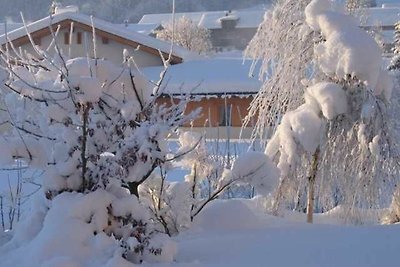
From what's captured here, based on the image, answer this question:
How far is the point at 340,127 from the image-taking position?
26.4ft

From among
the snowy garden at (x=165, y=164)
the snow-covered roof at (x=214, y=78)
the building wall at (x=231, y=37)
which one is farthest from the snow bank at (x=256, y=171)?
the building wall at (x=231, y=37)

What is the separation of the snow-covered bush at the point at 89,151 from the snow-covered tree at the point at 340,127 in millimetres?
2666

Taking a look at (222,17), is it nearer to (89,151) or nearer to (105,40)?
(105,40)

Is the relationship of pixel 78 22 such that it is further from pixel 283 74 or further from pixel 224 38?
pixel 224 38

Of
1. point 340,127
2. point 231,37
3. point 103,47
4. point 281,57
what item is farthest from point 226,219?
point 231,37

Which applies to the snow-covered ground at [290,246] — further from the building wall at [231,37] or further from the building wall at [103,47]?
the building wall at [231,37]

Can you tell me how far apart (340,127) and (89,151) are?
12.6ft

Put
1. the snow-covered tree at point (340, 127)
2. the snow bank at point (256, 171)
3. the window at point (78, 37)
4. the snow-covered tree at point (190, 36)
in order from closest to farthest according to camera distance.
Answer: the snow bank at point (256, 171) < the snow-covered tree at point (340, 127) < the window at point (78, 37) < the snow-covered tree at point (190, 36)

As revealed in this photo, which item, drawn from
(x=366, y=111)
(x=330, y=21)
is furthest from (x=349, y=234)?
(x=330, y=21)

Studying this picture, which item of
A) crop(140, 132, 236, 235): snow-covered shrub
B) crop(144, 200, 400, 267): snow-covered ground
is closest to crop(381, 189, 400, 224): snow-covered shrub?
crop(144, 200, 400, 267): snow-covered ground

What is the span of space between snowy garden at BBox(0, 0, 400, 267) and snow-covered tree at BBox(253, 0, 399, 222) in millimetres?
15

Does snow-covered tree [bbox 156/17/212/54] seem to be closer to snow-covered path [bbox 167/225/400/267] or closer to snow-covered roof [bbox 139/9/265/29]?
snow-covered roof [bbox 139/9/265/29]

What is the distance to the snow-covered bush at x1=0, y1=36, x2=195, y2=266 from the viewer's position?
4.91 metres

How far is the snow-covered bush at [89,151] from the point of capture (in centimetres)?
491
